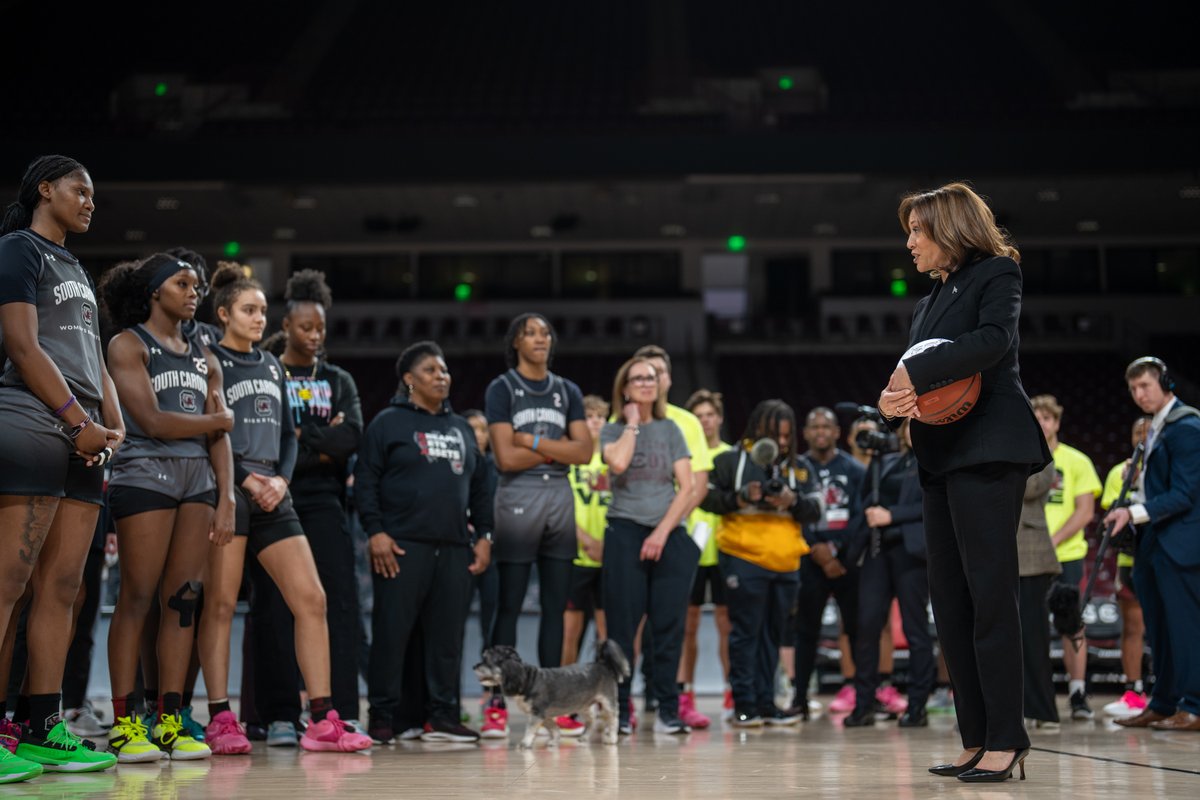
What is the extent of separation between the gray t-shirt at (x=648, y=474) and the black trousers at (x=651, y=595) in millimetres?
65

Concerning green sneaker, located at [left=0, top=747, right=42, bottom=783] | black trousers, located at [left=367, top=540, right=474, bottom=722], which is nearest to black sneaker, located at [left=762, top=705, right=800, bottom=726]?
black trousers, located at [left=367, top=540, right=474, bottom=722]

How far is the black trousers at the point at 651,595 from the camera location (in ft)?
16.8

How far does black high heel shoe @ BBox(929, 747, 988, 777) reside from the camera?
3100 millimetres

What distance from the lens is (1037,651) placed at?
17.4 ft

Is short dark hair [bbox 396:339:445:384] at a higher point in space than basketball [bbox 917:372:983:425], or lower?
higher

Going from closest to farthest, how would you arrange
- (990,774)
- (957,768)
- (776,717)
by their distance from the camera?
(990,774)
(957,768)
(776,717)

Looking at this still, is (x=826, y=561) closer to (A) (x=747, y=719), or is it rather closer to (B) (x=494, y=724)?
(A) (x=747, y=719)

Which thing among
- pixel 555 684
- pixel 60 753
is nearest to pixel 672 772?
pixel 555 684

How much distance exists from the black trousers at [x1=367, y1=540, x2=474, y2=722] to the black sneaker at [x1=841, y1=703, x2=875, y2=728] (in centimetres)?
193

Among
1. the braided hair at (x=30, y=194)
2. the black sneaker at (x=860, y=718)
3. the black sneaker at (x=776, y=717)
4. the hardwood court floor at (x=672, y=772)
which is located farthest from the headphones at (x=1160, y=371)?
the braided hair at (x=30, y=194)

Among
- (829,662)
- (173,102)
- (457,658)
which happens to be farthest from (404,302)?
(457,658)

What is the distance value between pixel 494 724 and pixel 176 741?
1.52 m

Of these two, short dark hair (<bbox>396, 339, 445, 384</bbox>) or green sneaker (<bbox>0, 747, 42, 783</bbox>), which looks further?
short dark hair (<bbox>396, 339, 445, 384</bbox>)

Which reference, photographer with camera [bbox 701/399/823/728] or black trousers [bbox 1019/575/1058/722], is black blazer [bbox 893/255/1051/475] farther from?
photographer with camera [bbox 701/399/823/728]
